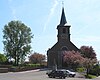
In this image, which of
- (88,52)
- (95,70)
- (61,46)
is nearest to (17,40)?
(61,46)

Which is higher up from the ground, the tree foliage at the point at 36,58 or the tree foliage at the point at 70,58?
the tree foliage at the point at 36,58

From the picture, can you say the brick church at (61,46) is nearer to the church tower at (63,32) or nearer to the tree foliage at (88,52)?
the church tower at (63,32)

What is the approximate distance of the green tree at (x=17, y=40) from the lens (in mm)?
97625

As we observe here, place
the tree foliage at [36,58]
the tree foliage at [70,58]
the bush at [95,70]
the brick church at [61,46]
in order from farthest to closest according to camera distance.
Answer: the tree foliage at [36,58] → the brick church at [61,46] → the tree foliage at [70,58] → the bush at [95,70]

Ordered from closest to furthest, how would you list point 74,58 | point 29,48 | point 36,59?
point 74,58 → point 29,48 → point 36,59

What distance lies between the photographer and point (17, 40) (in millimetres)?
98438

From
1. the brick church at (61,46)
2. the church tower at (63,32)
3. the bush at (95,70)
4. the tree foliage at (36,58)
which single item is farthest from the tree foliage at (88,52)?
the tree foliage at (36,58)

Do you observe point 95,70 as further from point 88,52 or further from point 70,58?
point 88,52

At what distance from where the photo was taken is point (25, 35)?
99062mm

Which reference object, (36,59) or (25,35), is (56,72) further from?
(36,59)

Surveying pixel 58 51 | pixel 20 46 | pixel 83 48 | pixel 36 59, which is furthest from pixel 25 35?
pixel 36 59

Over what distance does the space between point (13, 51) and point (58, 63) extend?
655 inches

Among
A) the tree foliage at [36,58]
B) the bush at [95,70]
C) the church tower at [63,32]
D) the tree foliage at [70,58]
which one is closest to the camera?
the bush at [95,70]

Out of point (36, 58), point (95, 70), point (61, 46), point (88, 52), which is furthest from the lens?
point (36, 58)
